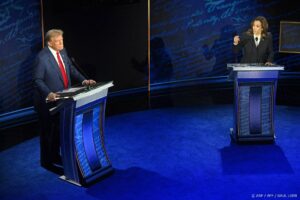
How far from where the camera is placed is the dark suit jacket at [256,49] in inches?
217

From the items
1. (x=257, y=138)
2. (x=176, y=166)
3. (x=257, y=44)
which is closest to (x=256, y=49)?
(x=257, y=44)

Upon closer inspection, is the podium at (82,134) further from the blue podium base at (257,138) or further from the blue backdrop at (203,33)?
the blue backdrop at (203,33)

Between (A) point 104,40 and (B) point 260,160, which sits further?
(A) point 104,40

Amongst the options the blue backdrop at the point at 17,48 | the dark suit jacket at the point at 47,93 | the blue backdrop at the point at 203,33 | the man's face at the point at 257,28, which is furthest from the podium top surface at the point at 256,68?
the blue backdrop at the point at 203,33

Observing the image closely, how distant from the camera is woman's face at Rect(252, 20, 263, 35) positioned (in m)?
5.42

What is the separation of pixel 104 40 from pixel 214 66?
2321mm

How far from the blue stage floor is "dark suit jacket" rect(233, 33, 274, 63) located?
102cm

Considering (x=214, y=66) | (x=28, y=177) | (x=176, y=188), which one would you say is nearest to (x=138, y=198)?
(x=176, y=188)

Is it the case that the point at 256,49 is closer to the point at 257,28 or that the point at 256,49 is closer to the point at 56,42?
the point at 257,28

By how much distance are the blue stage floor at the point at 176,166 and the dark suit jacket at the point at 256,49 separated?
1.02 meters

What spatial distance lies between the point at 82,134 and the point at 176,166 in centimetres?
119

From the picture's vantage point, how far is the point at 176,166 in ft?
16.0

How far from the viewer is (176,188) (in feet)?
14.2

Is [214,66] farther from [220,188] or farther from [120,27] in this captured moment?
[220,188]
